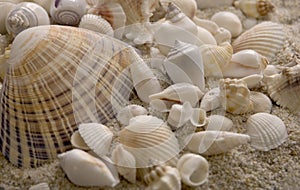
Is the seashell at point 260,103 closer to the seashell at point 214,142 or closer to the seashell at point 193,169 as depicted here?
the seashell at point 214,142

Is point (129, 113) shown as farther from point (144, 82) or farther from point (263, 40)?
point (263, 40)

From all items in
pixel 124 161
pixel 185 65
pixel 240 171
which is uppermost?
pixel 185 65

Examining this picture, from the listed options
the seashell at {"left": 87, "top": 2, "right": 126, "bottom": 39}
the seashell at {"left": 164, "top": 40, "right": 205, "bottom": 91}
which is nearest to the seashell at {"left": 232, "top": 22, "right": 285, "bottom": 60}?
the seashell at {"left": 164, "top": 40, "right": 205, "bottom": 91}

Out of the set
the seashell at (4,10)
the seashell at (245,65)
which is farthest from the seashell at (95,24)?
the seashell at (245,65)

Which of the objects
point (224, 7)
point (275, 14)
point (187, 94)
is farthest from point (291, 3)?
point (187, 94)

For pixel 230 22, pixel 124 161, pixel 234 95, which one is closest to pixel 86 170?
pixel 124 161

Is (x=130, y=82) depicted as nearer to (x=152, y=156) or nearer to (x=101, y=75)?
(x=101, y=75)

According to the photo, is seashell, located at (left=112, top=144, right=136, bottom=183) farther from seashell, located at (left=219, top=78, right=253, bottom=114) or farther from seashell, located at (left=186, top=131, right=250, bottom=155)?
seashell, located at (left=219, top=78, right=253, bottom=114)
